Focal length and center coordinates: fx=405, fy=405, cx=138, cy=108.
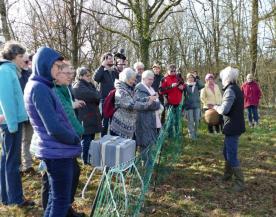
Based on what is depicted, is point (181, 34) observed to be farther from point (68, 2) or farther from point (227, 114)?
point (227, 114)

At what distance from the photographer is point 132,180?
5039mm

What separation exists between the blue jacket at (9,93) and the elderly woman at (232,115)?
308 centimetres

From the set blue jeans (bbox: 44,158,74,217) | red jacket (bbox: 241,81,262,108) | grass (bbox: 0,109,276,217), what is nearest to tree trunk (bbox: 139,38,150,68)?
red jacket (bbox: 241,81,262,108)

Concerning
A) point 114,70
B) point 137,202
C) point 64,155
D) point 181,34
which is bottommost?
point 137,202

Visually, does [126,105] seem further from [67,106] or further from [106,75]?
[106,75]

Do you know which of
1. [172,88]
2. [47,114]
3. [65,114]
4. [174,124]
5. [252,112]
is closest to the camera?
[47,114]

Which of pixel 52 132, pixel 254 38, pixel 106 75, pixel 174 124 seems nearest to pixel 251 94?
pixel 174 124

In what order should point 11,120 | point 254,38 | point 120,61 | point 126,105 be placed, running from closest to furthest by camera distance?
point 11,120 → point 126,105 → point 120,61 → point 254,38

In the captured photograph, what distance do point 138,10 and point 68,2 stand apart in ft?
8.01

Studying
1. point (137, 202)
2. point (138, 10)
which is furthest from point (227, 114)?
point (138, 10)

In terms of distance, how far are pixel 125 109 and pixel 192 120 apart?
13.6ft

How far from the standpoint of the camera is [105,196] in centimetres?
353

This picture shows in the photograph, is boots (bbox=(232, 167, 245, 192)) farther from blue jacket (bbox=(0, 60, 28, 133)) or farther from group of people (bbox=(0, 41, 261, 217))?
blue jacket (bbox=(0, 60, 28, 133))

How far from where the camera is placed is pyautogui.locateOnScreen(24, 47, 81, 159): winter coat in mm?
3584
